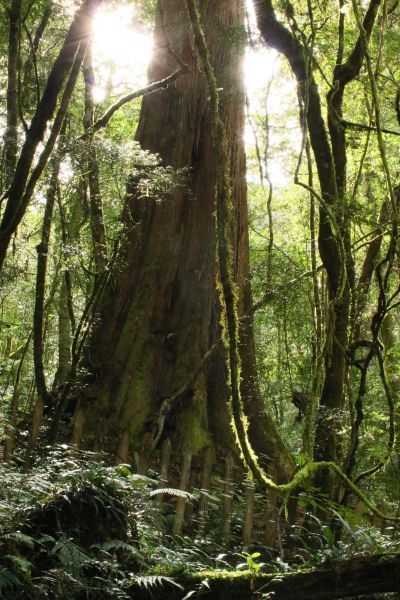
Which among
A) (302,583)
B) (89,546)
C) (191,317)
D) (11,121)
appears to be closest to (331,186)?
(191,317)

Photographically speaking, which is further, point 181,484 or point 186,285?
point 186,285

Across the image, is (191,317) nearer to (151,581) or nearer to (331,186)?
(331,186)

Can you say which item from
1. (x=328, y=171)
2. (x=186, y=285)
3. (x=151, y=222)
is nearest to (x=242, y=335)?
(x=186, y=285)

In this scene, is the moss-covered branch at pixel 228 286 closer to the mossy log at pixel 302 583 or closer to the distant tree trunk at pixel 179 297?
the mossy log at pixel 302 583

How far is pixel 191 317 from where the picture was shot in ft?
24.0

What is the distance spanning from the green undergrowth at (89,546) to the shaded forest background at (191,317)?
2 centimetres

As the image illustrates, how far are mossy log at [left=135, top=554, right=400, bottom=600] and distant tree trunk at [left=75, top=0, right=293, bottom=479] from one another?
3.09m

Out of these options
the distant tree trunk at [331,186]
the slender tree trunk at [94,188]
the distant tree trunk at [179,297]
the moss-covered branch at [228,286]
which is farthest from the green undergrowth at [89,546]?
the slender tree trunk at [94,188]

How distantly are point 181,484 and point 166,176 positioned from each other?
323 centimetres

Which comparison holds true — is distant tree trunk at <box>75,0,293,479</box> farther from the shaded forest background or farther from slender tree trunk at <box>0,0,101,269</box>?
slender tree trunk at <box>0,0,101,269</box>

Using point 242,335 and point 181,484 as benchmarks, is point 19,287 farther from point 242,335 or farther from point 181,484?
point 181,484

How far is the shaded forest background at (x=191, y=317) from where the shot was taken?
3.39m

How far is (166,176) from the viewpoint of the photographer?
6426 millimetres

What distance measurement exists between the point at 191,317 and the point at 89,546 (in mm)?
4079
